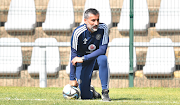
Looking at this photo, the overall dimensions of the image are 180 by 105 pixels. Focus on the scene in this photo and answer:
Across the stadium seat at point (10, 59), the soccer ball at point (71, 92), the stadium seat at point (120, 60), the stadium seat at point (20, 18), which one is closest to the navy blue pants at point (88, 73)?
the soccer ball at point (71, 92)

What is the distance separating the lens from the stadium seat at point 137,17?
24.2 ft

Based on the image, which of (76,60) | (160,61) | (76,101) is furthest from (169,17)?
(76,101)

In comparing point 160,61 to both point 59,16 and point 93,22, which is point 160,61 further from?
point 93,22

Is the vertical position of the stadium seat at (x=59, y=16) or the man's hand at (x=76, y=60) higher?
the stadium seat at (x=59, y=16)

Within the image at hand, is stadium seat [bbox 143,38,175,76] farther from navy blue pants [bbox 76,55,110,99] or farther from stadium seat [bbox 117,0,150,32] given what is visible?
navy blue pants [bbox 76,55,110,99]

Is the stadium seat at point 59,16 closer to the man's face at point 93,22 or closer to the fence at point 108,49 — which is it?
the fence at point 108,49

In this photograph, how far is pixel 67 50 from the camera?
25.9 ft

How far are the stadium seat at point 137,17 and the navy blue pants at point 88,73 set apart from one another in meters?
3.27

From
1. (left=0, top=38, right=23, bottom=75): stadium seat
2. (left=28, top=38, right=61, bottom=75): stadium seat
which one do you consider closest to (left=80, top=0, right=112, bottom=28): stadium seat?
(left=28, top=38, right=61, bottom=75): stadium seat

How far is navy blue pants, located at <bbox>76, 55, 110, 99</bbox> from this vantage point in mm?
4023

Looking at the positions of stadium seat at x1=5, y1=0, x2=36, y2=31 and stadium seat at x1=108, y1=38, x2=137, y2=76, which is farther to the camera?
stadium seat at x1=5, y1=0, x2=36, y2=31

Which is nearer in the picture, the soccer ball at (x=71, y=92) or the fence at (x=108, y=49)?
the soccer ball at (x=71, y=92)

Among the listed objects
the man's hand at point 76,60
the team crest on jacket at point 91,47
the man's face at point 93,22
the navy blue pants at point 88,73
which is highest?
the man's face at point 93,22

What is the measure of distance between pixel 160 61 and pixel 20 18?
3511 millimetres
